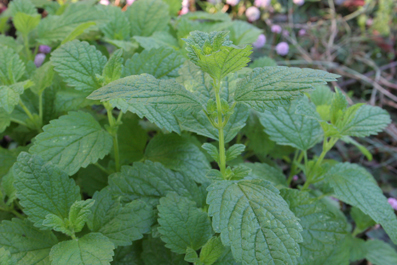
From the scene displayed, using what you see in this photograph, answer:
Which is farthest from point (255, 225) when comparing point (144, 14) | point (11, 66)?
point (144, 14)

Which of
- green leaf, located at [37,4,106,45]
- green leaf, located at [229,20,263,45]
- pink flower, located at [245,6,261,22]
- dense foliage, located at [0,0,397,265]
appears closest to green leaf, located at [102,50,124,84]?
A: dense foliage, located at [0,0,397,265]

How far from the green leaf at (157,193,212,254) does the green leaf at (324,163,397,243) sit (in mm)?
545

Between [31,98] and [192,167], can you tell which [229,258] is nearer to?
[192,167]

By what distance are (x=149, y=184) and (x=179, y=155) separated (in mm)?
178

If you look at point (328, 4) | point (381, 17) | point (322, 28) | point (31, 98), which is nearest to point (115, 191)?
point (31, 98)

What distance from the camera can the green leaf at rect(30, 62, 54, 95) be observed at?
1.37 m

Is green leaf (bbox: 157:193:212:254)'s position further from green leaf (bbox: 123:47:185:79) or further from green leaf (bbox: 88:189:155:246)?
green leaf (bbox: 123:47:185:79)

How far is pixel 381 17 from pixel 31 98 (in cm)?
332

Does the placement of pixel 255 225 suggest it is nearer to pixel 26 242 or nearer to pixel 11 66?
pixel 26 242

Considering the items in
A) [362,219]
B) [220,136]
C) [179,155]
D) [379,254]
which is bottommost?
[379,254]

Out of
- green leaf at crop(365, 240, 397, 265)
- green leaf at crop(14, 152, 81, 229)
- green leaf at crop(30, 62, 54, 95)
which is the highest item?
green leaf at crop(30, 62, 54, 95)

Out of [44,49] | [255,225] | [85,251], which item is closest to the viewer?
[255,225]

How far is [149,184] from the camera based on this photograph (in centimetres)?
125

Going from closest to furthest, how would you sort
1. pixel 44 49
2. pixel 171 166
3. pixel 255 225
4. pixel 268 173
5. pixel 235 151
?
pixel 255 225
pixel 235 151
pixel 171 166
pixel 268 173
pixel 44 49
